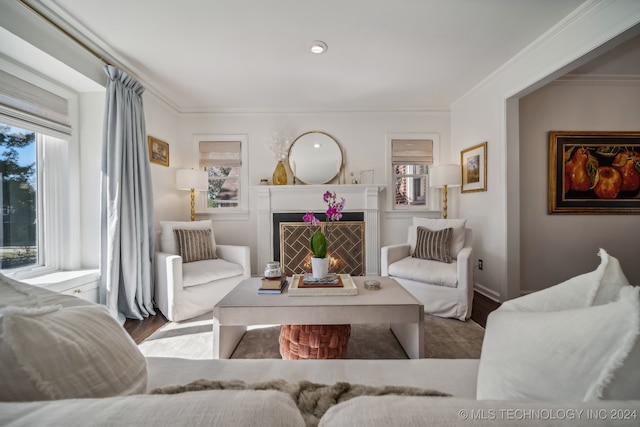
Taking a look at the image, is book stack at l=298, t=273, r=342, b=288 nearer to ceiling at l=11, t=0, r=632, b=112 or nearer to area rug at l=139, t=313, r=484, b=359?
area rug at l=139, t=313, r=484, b=359

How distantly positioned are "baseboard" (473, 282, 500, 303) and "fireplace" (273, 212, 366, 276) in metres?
1.43

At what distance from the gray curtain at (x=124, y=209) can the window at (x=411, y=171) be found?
3.20m

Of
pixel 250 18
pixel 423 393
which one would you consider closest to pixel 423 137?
pixel 250 18

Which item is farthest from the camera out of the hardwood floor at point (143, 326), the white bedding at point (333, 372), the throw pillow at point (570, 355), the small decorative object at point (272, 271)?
the hardwood floor at point (143, 326)

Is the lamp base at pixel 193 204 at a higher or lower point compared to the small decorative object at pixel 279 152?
lower

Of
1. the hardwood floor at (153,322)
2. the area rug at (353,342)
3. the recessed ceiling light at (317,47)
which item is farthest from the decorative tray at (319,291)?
the recessed ceiling light at (317,47)

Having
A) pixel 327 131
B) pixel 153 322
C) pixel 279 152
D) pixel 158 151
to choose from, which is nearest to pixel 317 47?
pixel 327 131

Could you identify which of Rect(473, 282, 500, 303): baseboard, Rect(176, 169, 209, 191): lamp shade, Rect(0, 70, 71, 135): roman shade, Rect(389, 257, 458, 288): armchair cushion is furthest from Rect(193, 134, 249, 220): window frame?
Rect(473, 282, 500, 303): baseboard

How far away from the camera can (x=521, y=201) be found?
311 centimetres

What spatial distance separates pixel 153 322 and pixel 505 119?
404 centimetres

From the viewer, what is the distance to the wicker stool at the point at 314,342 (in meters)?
1.60

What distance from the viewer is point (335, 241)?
3863 mm

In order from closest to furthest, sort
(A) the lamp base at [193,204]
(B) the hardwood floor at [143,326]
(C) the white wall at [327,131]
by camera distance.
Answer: (B) the hardwood floor at [143,326]
(A) the lamp base at [193,204]
(C) the white wall at [327,131]

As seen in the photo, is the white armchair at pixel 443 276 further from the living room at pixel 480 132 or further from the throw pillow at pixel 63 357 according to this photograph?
the throw pillow at pixel 63 357
